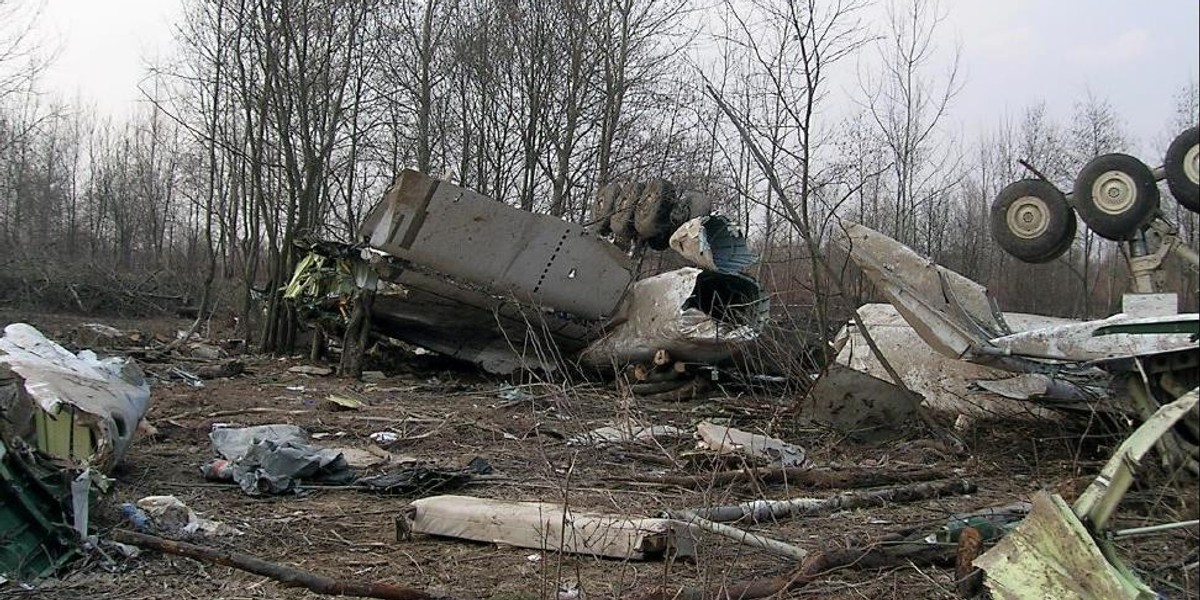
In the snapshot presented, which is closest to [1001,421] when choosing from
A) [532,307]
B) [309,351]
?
[532,307]

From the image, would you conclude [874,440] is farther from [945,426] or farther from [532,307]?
[532,307]

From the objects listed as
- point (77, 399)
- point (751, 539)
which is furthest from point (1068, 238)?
point (77, 399)

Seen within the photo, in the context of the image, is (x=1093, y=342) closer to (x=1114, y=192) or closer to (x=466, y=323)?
(x=1114, y=192)

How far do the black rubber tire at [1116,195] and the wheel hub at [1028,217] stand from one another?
18.6 inches

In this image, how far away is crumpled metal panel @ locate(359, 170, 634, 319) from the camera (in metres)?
10.2

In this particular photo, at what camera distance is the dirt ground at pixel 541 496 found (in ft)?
12.1

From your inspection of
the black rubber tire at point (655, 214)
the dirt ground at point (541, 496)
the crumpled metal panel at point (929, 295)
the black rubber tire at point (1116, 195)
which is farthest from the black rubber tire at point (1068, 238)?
the black rubber tire at point (655, 214)

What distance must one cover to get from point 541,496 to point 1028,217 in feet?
11.2

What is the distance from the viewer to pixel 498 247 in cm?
1055

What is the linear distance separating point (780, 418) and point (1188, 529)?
5140 mm

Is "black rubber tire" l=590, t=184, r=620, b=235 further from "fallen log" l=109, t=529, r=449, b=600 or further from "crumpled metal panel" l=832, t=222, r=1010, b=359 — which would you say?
"fallen log" l=109, t=529, r=449, b=600

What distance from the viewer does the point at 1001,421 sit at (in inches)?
264

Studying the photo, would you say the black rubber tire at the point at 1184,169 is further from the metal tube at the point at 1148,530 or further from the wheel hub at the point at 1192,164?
the metal tube at the point at 1148,530

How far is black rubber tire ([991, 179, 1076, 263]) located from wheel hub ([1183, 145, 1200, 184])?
183cm
